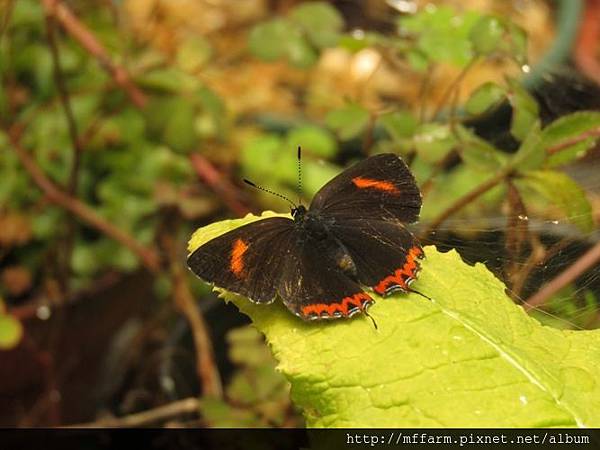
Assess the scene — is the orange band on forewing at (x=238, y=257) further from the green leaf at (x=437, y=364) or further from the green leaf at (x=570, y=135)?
the green leaf at (x=570, y=135)

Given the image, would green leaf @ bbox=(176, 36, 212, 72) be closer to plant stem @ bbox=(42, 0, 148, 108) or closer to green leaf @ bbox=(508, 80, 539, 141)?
plant stem @ bbox=(42, 0, 148, 108)

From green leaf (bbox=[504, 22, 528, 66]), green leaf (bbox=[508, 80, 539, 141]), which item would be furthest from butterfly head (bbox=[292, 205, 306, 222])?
green leaf (bbox=[504, 22, 528, 66])

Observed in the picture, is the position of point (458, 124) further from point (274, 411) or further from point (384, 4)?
point (384, 4)

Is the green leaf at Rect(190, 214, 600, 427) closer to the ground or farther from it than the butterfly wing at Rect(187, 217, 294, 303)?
closer to the ground

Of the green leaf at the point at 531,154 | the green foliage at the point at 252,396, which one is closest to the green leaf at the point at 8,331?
the green foliage at the point at 252,396

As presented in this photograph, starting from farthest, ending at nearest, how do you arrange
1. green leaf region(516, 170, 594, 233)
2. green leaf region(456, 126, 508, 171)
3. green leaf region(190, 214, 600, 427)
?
green leaf region(456, 126, 508, 171), green leaf region(516, 170, 594, 233), green leaf region(190, 214, 600, 427)

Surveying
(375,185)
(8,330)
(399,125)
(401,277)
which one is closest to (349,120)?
(399,125)

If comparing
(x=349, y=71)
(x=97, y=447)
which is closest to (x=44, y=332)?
(x=97, y=447)
